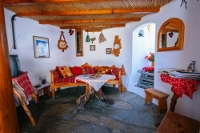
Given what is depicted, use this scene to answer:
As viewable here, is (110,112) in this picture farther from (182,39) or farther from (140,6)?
(140,6)

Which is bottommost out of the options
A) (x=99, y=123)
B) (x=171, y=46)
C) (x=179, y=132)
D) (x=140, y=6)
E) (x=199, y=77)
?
(x=99, y=123)

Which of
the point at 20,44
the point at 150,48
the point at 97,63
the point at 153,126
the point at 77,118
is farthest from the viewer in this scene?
the point at 97,63

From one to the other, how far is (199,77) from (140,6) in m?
1.73

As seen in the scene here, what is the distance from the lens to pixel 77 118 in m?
2.26

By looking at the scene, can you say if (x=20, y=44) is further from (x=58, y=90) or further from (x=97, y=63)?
(x=97, y=63)

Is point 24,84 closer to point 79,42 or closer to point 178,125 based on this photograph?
point 178,125

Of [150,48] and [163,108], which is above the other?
[150,48]

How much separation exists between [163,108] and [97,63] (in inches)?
112

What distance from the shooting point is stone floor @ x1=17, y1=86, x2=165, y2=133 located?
1934 millimetres

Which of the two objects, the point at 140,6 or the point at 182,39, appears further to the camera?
the point at 140,6

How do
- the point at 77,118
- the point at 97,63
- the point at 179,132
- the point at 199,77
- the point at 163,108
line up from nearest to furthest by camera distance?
the point at 179,132, the point at 199,77, the point at 77,118, the point at 163,108, the point at 97,63

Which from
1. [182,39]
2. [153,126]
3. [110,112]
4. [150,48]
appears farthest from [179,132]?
[150,48]

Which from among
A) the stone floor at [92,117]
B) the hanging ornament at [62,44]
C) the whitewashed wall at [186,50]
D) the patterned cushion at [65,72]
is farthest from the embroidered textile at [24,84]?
the whitewashed wall at [186,50]

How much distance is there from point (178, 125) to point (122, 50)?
A: 3.09m
